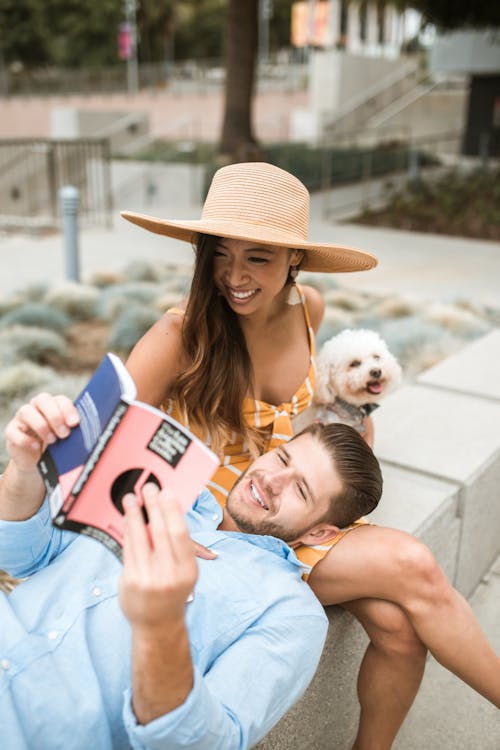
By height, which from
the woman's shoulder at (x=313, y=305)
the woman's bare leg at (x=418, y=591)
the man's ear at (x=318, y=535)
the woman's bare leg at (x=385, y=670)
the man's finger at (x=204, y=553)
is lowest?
the woman's bare leg at (x=385, y=670)

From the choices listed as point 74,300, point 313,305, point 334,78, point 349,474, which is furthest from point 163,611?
point 334,78

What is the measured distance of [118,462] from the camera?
1264 mm

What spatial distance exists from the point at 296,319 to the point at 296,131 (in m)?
25.1

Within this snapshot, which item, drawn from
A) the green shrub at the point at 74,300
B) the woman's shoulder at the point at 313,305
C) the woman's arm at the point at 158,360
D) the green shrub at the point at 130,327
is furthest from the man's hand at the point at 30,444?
the green shrub at the point at 74,300

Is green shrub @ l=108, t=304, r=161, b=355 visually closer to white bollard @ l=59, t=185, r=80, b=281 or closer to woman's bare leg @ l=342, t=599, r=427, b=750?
white bollard @ l=59, t=185, r=80, b=281

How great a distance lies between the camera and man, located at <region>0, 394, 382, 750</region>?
1.22 meters

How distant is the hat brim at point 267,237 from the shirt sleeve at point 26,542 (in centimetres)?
97

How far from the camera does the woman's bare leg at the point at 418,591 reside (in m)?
1.93

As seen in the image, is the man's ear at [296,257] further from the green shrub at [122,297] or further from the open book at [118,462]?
the green shrub at [122,297]

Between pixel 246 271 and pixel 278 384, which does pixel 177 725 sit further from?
pixel 278 384

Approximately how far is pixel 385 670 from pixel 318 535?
42 centimetres

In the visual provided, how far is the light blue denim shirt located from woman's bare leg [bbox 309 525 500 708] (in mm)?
205

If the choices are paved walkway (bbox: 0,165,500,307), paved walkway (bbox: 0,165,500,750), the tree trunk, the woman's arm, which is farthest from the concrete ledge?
the tree trunk

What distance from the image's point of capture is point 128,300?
6980 mm
